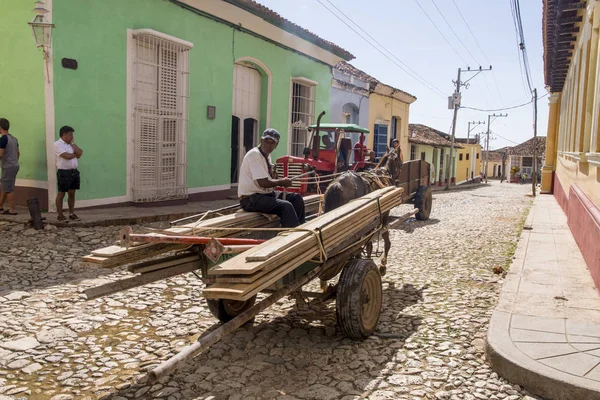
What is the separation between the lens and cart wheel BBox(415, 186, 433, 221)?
420 inches

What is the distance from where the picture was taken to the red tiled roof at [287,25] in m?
11.5

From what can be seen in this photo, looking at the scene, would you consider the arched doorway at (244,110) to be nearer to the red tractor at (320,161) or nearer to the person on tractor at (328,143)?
the red tractor at (320,161)

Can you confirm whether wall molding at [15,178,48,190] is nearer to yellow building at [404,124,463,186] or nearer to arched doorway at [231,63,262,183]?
arched doorway at [231,63,262,183]

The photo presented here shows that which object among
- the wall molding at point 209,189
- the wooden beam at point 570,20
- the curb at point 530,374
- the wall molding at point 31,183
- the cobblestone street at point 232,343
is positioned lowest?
the cobblestone street at point 232,343

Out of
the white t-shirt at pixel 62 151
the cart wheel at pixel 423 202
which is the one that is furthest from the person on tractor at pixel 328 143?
the white t-shirt at pixel 62 151

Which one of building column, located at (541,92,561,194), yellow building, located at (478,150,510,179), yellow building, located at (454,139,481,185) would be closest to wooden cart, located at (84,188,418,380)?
building column, located at (541,92,561,194)

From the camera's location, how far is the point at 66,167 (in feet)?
25.2

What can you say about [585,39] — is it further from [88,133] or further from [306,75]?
[88,133]

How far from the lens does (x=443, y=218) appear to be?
11.6m

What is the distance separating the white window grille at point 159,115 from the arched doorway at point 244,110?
2.17 metres

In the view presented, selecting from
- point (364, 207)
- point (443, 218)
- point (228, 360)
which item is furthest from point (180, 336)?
point (443, 218)

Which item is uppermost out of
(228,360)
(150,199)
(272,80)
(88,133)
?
(272,80)

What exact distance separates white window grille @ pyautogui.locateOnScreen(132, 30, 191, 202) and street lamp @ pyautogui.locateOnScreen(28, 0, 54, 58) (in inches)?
69.1

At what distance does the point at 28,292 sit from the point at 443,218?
8.79 metres
